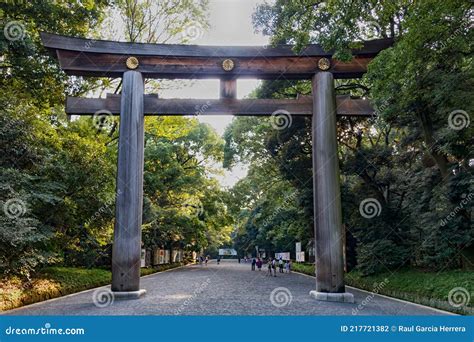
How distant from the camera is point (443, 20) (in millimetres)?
8117

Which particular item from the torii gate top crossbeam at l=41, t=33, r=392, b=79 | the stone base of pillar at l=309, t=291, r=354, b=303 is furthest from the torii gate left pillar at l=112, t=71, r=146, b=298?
the stone base of pillar at l=309, t=291, r=354, b=303

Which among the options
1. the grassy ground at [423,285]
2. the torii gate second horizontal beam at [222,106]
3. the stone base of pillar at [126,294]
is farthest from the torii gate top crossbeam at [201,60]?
the grassy ground at [423,285]

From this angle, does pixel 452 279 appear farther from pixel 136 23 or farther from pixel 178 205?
pixel 178 205

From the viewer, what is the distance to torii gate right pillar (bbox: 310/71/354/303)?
939 centimetres

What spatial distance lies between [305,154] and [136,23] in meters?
9.99

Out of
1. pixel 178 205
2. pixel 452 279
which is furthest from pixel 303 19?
pixel 178 205

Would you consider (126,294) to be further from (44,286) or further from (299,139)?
(299,139)

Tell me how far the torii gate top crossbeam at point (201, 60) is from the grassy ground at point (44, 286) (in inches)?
230

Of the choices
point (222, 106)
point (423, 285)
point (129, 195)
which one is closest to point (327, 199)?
point (222, 106)

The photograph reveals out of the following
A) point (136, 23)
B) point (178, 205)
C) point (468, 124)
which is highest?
point (136, 23)

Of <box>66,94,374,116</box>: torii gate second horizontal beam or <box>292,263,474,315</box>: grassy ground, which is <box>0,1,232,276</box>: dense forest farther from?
<box>292,263,474,315</box>: grassy ground

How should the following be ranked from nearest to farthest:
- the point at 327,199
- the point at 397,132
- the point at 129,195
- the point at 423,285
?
1. the point at 129,195
2. the point at 327,199
3. the point at 423,285
4. the point at 397,132

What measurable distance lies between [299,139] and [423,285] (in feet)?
27.5

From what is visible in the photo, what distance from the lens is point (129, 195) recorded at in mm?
9594
